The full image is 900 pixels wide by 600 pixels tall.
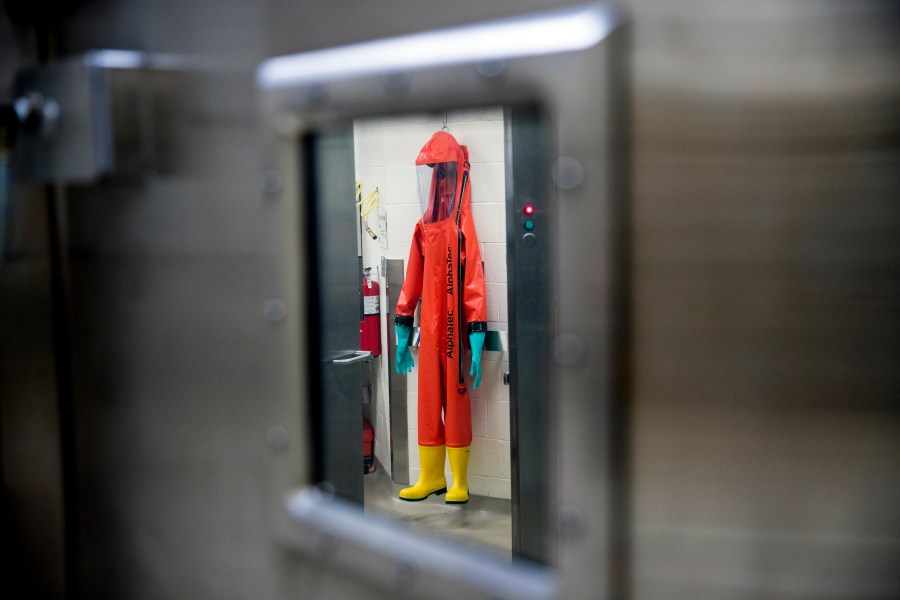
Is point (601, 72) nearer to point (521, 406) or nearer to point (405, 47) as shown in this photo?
point (405, 47)

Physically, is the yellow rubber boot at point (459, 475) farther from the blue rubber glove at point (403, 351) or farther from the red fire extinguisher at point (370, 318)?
the red fire extinguisher at point (370, 318)

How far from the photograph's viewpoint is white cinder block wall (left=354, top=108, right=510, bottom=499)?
2.88m

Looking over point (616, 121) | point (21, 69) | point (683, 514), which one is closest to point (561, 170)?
point (616, 121)

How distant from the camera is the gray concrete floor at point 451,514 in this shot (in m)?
2.72

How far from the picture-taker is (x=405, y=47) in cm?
67

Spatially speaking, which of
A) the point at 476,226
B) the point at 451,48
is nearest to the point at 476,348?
the point at 476,226

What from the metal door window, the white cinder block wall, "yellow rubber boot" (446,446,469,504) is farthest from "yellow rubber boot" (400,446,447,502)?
the metal door window

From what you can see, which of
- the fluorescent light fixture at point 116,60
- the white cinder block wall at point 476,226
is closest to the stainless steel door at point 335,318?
the fluorescent light fixture at point 116,60

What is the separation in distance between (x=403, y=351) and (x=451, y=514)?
697 mm

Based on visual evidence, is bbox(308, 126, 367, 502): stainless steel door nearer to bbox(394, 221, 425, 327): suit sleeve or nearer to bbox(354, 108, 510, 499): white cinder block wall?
bbox(394, 221, 425, 327): suit sleeve

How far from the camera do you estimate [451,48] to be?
0.64m

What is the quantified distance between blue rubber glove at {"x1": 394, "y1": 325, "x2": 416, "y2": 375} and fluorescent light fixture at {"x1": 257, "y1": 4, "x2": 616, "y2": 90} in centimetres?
212

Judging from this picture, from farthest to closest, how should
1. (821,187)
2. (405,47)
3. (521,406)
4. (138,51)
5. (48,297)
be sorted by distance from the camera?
(521,406)
(48,297)
(138,51)
(405,47)
(821,187)

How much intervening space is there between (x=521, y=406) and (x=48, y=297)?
0.89m
